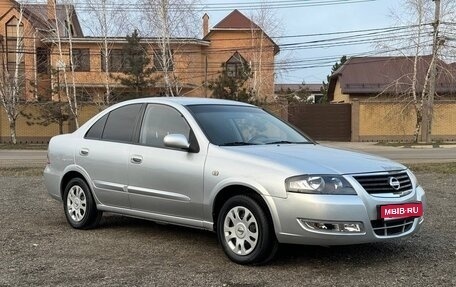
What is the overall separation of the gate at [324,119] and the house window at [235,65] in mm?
4394

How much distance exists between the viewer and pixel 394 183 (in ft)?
18.0

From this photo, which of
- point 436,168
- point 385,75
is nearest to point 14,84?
point 385,75

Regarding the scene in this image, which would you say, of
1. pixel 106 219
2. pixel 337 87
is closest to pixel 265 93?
pixel 337 87

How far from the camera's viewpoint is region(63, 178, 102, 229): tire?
24.0ft

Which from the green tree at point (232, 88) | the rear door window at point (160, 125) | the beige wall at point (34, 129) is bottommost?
the beige wall at point (34, 129)

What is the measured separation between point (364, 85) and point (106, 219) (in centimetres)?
3904

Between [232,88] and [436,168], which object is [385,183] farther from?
[232,88]

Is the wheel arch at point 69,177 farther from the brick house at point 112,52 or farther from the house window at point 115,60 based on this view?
the house window at point 115,60

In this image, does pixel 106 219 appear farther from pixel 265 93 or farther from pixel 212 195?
pixel 265 93

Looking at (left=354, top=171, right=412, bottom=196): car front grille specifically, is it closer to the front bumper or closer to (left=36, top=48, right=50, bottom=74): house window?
the front bumper

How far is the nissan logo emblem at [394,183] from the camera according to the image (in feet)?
17.9

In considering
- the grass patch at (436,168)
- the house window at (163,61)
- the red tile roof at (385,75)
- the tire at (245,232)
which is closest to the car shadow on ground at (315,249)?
the tire at (245,232)

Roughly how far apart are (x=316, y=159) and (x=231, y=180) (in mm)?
848

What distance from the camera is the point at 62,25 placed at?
3516cm
